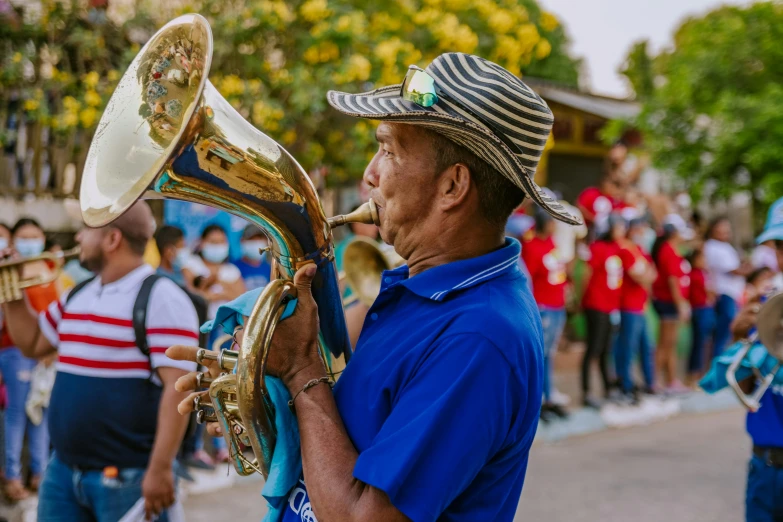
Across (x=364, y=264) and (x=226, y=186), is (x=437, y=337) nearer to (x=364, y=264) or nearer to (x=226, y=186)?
(x=226, y=186)

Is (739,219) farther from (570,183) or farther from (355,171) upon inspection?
(355,171)

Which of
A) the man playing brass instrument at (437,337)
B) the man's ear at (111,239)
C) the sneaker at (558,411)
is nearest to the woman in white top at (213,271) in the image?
the man's ear at (111,239)

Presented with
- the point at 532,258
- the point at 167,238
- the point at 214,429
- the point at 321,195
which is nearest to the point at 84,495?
the point at 214,429

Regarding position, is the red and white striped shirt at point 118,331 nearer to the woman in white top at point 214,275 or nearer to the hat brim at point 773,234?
the hat brim at point 773,234

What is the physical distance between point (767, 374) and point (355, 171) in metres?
5.40

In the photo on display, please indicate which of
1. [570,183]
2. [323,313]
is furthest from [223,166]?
[570,183]

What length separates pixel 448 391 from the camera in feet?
4.72

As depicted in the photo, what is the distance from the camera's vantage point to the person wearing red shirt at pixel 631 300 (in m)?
8.16

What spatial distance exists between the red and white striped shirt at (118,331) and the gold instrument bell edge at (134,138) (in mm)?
1202

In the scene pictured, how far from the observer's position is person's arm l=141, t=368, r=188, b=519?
2889mm

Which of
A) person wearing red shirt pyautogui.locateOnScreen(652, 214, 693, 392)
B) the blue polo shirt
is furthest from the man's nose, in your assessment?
person wearing red shirt pyautogui.locateOnScreen(652, 214, 693, 392)

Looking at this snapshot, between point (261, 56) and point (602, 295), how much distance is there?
4066mm

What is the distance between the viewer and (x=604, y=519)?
5.31m

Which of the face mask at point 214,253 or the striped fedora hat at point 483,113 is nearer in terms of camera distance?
the striped fedora hat at point 483,113
